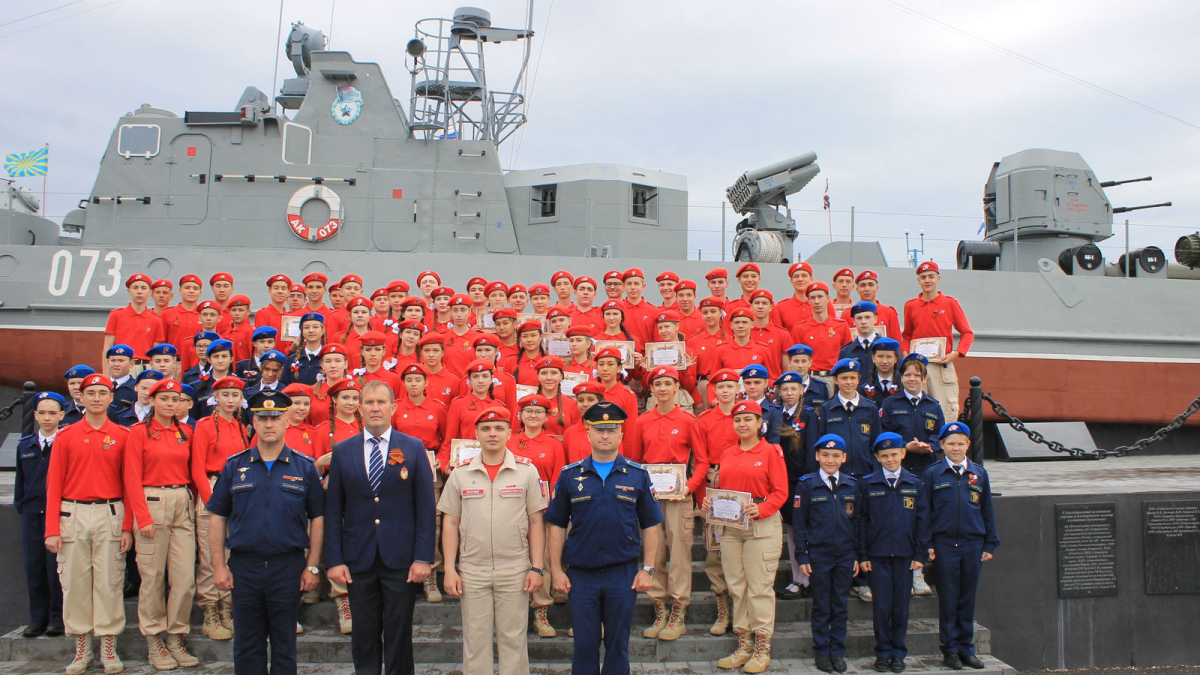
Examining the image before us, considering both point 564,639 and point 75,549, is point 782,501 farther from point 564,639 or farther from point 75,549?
point 75,549

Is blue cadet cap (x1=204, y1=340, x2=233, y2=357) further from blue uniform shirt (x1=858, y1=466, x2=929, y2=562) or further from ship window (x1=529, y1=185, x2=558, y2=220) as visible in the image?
ship window (x1=529, y1=185, x2=558, y2=220)

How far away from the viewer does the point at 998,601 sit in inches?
231

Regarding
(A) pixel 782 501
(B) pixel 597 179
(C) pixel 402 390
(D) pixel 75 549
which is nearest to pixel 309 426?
(C) pixel 402 390

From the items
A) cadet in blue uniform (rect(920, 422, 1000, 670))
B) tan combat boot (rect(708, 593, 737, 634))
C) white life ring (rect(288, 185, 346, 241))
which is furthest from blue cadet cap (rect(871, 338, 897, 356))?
white life ring (rect(288, 185, 346, 241))

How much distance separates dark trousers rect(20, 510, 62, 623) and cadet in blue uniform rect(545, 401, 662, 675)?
3.68 meters

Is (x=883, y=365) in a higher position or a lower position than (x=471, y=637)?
higher

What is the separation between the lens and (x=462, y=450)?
200 inches

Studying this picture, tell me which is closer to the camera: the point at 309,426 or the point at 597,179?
the point at 309,426

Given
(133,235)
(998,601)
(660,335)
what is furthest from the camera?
(133,235)

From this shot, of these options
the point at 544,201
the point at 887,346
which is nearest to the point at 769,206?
the point at 544,201

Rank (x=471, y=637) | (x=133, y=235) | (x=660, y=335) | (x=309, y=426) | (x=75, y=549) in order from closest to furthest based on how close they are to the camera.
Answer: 1. (x=471, y=637)
2. (x=75, y=549)
3. (x=309, y=426)
4. (x=660, y=335)
5. (x=133, y=235)

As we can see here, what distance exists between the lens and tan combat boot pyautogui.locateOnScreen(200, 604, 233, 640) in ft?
16.2

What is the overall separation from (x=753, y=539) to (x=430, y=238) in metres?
7.52

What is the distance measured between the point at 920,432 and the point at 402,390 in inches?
158
